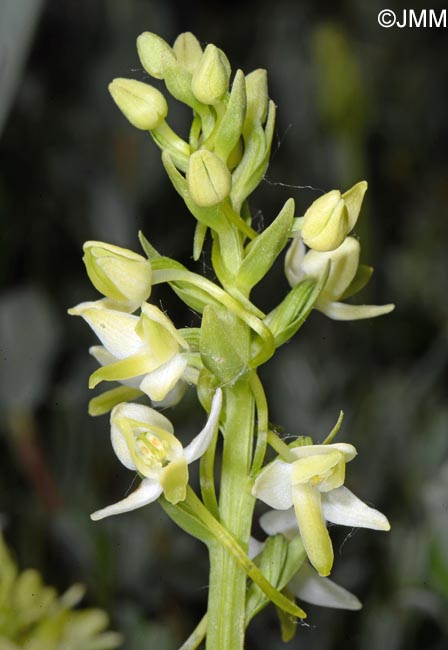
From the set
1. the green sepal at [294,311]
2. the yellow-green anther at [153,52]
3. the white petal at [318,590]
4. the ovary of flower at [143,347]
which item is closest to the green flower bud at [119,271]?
the ovary of flower at [143,347]

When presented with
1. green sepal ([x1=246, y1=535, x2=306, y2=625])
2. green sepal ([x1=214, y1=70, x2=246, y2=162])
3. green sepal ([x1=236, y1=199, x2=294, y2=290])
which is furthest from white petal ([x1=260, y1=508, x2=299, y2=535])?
green sepal ([x1=214, y1=70, x2=246, y2=162])

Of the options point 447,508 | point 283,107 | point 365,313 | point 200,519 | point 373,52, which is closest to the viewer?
point 200,519

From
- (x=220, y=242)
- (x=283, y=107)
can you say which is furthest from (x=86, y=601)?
(x=283, y=107)

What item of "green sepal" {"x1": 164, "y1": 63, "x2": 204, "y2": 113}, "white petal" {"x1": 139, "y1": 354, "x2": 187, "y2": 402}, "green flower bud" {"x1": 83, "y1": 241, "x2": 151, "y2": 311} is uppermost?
"green sepal" {"x1": 164, "y1": 63, "x2": 204, "y2": 113}

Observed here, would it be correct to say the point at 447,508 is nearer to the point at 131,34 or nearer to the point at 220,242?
the point at 220,242

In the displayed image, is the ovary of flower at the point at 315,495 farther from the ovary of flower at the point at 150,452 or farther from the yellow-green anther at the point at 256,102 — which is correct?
the yellow-green anther at the point at 256,102

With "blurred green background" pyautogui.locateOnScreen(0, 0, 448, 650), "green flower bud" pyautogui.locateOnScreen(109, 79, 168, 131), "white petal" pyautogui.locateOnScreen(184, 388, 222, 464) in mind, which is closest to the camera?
"white petal" pyautogui.locateOnScreen(184, 388, 222, 464)

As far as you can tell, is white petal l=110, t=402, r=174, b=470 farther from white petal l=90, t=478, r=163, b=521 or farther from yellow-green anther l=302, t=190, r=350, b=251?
yellow-green anther l=302, t=190, r=350, b=251

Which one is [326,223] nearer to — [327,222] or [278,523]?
[327,222]

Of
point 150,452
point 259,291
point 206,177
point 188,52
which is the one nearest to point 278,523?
point 150,452
